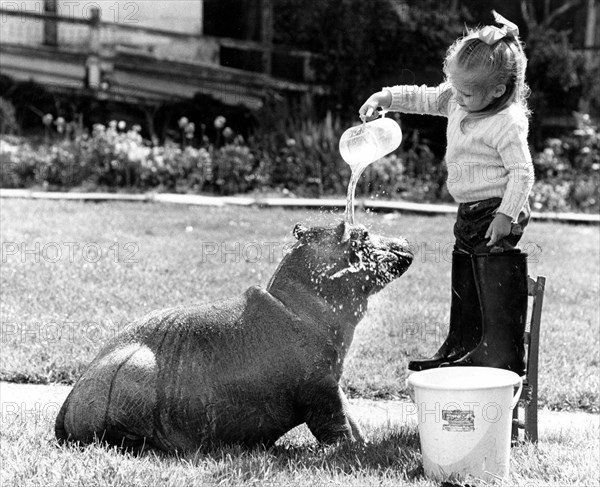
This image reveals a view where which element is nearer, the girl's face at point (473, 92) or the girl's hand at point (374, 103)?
the girl's face at point (473, 92)

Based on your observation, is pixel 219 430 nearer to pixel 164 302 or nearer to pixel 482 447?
pixel 482 447

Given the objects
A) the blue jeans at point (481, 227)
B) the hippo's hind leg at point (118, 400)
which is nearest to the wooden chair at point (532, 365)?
the blue jeans at point (481, 227)

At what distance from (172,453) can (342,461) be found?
2.16 feet

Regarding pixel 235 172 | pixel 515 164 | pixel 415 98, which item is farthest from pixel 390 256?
pixel 235 172

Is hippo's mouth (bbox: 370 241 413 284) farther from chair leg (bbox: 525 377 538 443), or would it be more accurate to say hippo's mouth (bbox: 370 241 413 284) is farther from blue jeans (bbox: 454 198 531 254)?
chair leg (bbox: 525 377 538 443)

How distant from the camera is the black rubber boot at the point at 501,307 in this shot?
396 centimetres

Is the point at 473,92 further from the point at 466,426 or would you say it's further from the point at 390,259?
the point at 466,426

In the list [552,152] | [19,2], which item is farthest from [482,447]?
[19,2]

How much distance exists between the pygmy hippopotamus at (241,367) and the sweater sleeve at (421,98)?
30.4 inches

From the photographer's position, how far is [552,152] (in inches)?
476

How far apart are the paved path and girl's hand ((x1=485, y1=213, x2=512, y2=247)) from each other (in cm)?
108

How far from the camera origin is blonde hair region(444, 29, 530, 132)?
3908 mm

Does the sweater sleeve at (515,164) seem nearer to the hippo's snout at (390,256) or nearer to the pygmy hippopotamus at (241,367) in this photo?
the hippo's snout at (390,256)

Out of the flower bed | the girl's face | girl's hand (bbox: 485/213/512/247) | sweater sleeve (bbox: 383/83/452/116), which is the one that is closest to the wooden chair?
girl's hand (bbox: 485/213/512/247)
